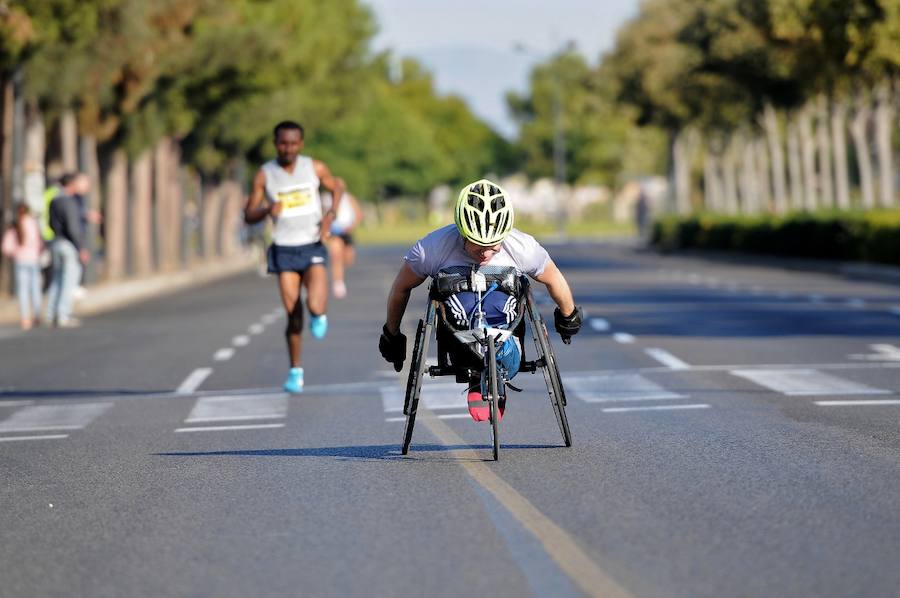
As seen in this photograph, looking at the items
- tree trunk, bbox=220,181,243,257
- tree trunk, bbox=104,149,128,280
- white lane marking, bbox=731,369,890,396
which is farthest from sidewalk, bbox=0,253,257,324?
white lane marking, bbox=731,369,890,396

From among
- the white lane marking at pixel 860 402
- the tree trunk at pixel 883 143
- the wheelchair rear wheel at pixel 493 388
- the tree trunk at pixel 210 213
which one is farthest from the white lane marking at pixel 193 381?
the tree trunk at pixel 210 213

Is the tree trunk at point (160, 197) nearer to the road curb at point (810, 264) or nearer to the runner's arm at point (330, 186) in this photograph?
the road curb at point (810, 264)

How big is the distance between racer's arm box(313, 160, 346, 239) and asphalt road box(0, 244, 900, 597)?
4.21 feet

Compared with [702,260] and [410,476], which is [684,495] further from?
[702,260]

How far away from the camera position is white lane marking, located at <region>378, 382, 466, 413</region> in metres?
13.2

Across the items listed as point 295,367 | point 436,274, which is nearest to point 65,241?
→ point 295,367

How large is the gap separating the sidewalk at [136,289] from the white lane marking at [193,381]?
36.7ft

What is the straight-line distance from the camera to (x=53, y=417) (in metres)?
13.6

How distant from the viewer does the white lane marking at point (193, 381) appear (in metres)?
15.6

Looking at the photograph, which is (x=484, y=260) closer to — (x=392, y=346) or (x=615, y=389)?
(x=392, y=346)

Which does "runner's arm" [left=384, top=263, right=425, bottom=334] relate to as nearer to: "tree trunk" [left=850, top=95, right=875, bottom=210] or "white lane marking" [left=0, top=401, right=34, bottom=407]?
"white lane marking" [left=0, top=401, right=34, bottom=407]

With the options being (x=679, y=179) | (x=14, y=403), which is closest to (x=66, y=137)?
(x=14, y=403)

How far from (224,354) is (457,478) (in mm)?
10802

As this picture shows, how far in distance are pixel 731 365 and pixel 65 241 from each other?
11580mm
